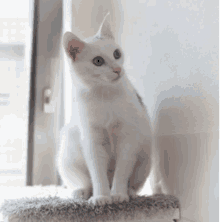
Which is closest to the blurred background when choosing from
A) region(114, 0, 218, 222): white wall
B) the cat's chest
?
region(114, 0, 218, 222): white wall

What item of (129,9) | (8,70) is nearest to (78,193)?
(129,9)

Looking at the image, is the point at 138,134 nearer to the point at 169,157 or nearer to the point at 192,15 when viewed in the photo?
the point at 169,157

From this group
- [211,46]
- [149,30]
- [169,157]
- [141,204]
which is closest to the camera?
[211,46]

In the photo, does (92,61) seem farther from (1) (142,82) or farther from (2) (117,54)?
(1) (142,82)

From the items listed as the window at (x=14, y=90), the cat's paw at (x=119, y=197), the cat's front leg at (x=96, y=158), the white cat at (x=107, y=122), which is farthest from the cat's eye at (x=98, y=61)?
the window at (x=14, y=90)

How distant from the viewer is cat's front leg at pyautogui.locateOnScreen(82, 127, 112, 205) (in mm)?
571

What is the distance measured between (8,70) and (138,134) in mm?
1057

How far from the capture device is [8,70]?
1399 mm

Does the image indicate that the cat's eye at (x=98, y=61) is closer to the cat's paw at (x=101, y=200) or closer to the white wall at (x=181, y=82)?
the white wall at (x=181, y=82)

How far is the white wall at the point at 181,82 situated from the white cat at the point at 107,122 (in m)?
0.09

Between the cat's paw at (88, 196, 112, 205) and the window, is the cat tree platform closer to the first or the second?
the cat's paw at (88, 196, 112, 205)

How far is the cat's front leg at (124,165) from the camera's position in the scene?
0.57 m

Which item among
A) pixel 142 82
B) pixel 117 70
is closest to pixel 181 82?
pixel 117 70

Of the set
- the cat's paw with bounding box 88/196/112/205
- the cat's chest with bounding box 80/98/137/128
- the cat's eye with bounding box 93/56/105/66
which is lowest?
the cat's paw with bounding box 88/196/112/205
